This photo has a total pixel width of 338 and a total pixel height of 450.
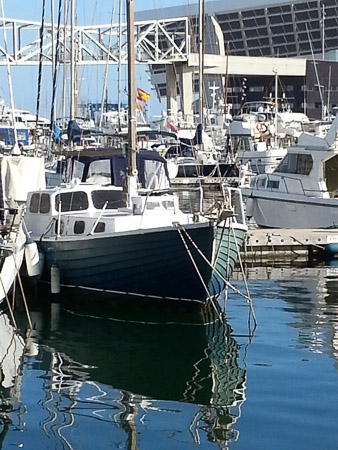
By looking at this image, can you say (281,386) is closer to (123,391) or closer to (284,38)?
(123,391)

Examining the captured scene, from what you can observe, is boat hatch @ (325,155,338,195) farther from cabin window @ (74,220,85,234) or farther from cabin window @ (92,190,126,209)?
cabin window @ (74,220,85,234)

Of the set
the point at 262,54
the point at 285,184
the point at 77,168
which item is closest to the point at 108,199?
the point at 77,168

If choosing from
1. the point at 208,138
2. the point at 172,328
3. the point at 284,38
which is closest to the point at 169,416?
the point at 172,328

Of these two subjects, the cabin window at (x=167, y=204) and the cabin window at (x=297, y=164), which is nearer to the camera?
the cabin window at (x=167, y=204)

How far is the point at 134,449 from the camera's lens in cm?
1007

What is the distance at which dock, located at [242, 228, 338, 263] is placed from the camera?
2458 centimetres

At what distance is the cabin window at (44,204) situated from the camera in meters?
19.2

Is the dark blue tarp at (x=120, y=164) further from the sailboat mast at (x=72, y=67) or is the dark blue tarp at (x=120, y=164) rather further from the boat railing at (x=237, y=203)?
the sailboat mast at (x=72, y=67)

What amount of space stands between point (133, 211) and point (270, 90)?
7008 cm

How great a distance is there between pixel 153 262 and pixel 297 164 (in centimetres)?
1288

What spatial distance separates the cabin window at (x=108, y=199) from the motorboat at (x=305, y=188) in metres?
9.48

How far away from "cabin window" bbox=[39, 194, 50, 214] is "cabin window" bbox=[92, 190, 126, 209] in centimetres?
95

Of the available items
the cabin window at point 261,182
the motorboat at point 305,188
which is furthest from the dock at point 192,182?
the motorboat at point 305,188

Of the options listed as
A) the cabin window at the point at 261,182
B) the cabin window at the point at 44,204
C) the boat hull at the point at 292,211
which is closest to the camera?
the cabin window at the point at 44,204
